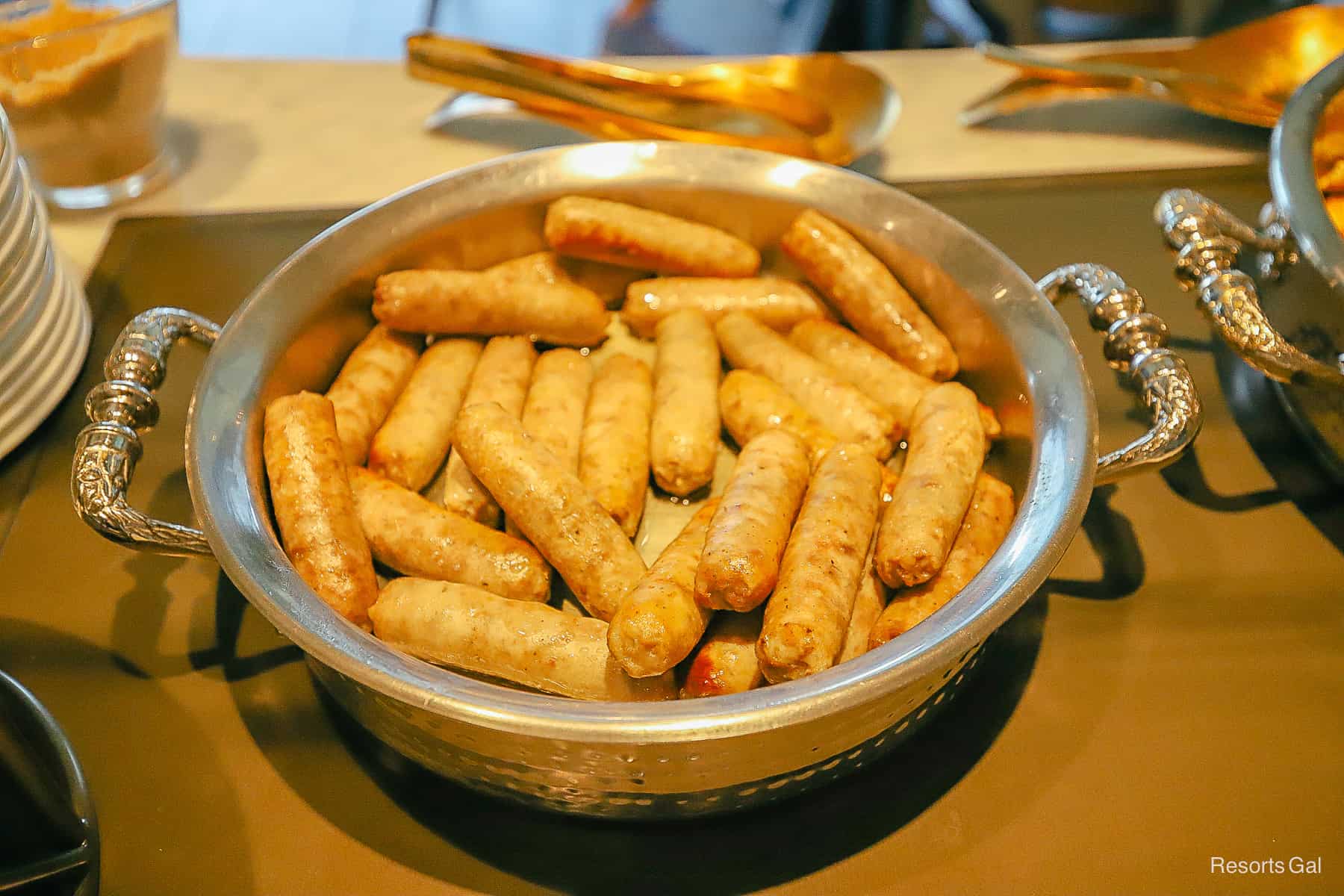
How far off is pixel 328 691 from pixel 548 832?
0.42 m

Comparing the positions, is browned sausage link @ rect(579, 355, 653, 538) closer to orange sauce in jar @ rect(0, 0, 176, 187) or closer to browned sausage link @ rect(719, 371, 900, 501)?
browned sausage link @ rect(719, 371, 900, 501)

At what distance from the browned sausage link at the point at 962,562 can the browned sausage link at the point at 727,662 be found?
7.4 inches

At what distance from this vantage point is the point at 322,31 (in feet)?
19.9

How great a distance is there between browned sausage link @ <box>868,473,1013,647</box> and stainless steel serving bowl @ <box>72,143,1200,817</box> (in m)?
0.09

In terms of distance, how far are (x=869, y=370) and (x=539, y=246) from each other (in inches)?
31.9

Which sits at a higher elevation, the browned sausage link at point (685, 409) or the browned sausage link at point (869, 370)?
the browned sausage link at point (869, 370)

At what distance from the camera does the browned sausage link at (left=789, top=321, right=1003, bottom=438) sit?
1.93m

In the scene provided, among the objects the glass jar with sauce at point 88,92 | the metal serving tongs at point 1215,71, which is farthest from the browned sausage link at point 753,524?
the glass jar with sauce at point 88,92

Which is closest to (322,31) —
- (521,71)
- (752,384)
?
(521,71)

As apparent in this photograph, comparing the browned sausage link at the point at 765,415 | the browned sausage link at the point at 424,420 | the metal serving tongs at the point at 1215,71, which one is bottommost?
the browned sausage link at the point at 424,420

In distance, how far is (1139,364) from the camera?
1.62 m

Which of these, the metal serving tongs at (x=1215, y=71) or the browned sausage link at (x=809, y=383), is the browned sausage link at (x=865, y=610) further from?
the metal serving tongs at (x=1215, y=71)

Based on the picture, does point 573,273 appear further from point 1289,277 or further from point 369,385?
point 1289,277

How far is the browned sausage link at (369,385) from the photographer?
185 cm
